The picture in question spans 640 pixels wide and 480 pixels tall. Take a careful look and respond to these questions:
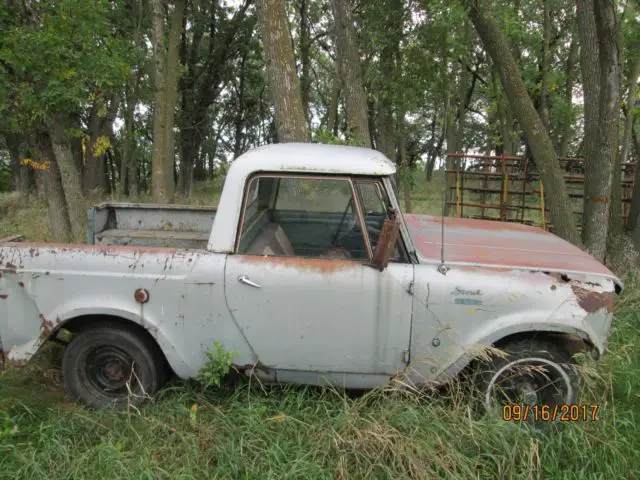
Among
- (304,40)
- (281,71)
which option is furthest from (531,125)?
(304,40)

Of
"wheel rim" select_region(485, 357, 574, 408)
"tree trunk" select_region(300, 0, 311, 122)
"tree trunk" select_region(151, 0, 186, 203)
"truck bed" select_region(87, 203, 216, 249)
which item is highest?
"tree trunk" select_region(300, 0, 311, 122)

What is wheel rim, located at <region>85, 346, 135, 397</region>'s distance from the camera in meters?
3.34

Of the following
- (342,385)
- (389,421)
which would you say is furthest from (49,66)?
(389,421)

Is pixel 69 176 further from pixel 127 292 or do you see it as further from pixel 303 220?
pixel 303 220

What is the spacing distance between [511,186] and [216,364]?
9.73 metres

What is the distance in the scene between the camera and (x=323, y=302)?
9.84ft

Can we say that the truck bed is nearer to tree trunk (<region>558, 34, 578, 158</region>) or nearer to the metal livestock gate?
the metal livestock gate

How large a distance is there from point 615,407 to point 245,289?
2608 mm

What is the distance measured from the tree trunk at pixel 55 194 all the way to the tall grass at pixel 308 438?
182 inches

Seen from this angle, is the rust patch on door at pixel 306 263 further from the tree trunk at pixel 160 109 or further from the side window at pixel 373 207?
the tree trunk at pixel 160 109

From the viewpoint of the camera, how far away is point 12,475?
2.62m

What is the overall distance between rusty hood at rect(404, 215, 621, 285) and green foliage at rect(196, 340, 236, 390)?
141 centimetres

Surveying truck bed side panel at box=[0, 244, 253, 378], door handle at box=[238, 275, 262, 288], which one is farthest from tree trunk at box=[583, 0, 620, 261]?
truck bed side panel at box=[0, 244, 253, 378]

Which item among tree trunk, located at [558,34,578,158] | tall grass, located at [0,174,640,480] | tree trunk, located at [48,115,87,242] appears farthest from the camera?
tree trunk, located at [558,34,578,158]
